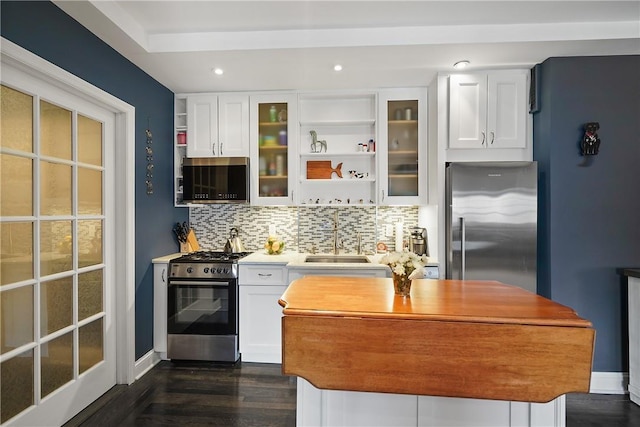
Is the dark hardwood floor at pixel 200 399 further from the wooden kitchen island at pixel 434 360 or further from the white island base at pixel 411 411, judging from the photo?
the wooden kitchen island at pixel 434 360

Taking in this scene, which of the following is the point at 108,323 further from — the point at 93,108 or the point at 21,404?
the point at 93,108

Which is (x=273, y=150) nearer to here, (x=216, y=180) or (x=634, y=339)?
(x=216, y=180)

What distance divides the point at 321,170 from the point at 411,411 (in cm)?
243

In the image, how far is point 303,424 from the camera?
5.41 ft

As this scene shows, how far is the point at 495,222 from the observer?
108 inches

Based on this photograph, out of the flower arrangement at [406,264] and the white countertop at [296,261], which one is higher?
the flower arrangement at [406,264]

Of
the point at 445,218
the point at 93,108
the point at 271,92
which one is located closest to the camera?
the point at 93,108

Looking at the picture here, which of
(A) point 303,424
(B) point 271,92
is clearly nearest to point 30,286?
(A) point 303,424

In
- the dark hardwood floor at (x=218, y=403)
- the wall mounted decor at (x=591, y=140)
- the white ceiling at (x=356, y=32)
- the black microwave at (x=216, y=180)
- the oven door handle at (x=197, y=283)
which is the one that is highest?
the white ceiling at (x=356, y=32)

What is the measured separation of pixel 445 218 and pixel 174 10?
2558 millimetres

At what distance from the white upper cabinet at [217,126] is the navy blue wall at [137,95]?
24 cm

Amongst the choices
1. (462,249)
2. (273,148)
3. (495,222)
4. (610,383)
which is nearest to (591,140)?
(495,222)

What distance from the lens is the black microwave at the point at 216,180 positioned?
3422 mm

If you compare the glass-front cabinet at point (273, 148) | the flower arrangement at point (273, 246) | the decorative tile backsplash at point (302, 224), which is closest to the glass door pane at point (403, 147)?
the decorative tile backsplash at point (302, 224)
